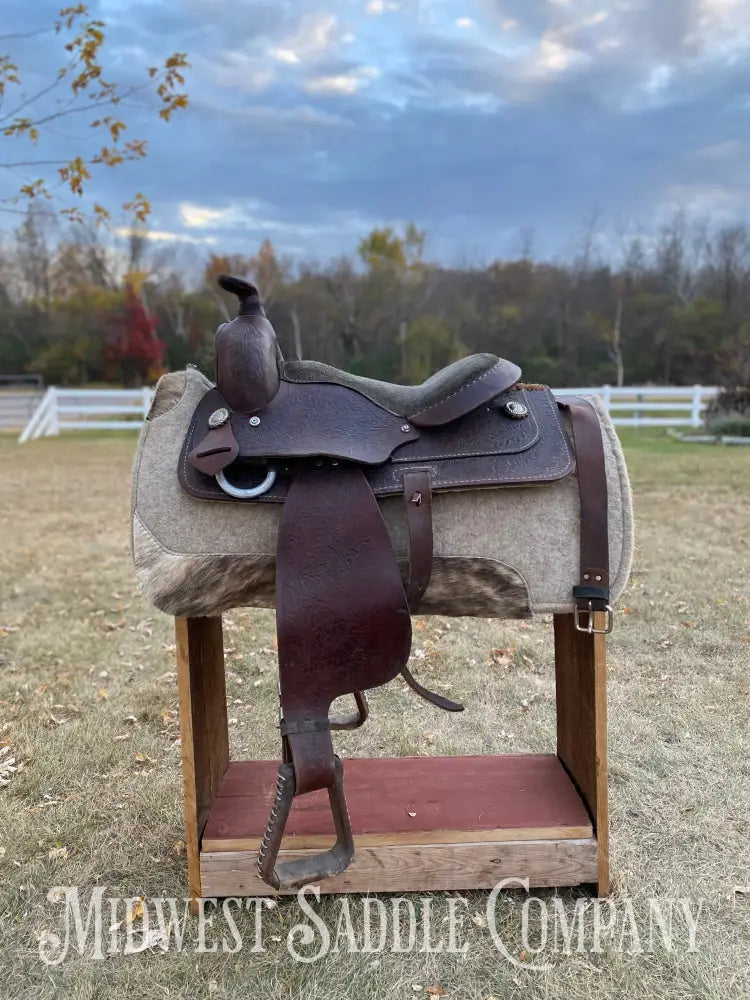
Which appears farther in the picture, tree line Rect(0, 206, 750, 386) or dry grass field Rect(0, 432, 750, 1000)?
tree line Rect(0, 206, 750, 386)

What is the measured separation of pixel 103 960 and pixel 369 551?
1.11 metres

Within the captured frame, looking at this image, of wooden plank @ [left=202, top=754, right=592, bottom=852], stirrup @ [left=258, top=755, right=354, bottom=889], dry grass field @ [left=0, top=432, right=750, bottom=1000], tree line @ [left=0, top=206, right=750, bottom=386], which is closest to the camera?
stirrup @ [left=258, top=755, right=354, bottom=889]

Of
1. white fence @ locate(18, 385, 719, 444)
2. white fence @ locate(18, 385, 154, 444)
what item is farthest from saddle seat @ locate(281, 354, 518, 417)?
white fence @ locate(18, 385, 154, 444)

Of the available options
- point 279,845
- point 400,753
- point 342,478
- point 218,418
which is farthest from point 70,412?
point 279,845

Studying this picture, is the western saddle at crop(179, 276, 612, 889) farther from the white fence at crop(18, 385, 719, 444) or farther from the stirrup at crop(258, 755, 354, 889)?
the white fence at crop(18, 385, 719, 444)

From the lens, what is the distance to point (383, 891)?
1.75m

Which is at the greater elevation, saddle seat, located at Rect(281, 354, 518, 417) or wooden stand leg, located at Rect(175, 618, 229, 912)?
saddle seat, located at Rect(281, 354, 518, 417)

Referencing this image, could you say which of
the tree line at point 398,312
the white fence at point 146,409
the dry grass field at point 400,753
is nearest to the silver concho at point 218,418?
the dry grass field at point 400,753

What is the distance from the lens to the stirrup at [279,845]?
138 cm

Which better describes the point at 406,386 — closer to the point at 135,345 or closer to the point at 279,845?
the point at 279,845

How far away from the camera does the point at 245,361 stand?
5.01 ft

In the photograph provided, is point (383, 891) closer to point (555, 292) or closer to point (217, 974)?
point (217, 974)

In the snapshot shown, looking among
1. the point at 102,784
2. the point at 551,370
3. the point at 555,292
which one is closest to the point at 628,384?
the point at 551,370

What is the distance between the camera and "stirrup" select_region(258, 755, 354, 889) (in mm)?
1379
